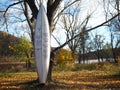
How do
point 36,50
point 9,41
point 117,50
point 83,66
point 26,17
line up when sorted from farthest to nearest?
point 9,41, point 117,50, point 83,66, point 26,17, point 36,50

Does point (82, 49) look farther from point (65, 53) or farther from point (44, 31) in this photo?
point (44, 31)

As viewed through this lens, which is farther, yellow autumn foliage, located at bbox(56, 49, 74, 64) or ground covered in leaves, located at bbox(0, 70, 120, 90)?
yellow autumn foliage, located at bbox(56, 49, 74, 64)

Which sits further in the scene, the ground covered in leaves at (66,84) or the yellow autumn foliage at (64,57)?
the yellow autumn foliage at (64,57)

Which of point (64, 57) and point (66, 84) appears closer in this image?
point (66, 84)

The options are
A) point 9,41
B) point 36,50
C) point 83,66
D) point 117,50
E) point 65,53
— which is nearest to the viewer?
point 36,50

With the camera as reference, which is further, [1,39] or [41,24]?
[1,39]

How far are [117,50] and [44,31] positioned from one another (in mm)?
57004

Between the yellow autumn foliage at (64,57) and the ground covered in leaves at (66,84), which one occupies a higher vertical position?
the yellow autumn foliage at (64,57)

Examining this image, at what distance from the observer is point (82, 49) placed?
2813 inches

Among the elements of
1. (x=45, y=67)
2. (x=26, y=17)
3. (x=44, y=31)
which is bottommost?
(x=45, y=67)

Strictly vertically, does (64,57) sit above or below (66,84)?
above

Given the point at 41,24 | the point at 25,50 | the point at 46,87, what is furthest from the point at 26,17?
the point at 25,50

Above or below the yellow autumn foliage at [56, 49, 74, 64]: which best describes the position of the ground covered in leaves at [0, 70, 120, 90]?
below

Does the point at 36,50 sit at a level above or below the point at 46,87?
above
